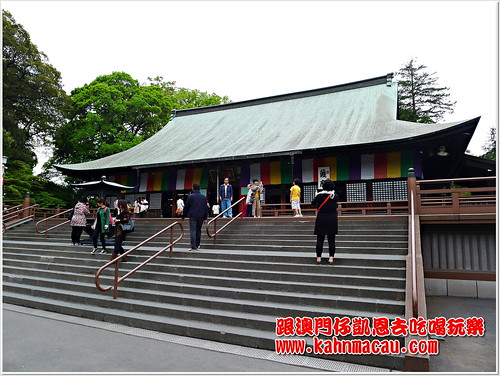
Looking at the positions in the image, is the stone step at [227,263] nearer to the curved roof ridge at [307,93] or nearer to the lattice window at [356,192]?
the lattice window at [356,192]

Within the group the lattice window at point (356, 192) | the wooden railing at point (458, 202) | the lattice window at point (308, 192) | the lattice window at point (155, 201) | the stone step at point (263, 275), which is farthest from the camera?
the lattice window at point (155, 201)

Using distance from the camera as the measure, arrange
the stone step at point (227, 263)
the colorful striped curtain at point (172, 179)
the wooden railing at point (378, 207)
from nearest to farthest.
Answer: the stone step at point (227, 263) → the wooden railing at point (378, 207) → the colorful striped curtain at point (172, 179)

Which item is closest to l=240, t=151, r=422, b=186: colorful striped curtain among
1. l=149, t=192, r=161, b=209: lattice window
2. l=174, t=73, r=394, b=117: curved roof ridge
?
l=149, t=192, r=161, b=209: lattice window

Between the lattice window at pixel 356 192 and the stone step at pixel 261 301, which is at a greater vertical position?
the lattice window at pixel 356 192

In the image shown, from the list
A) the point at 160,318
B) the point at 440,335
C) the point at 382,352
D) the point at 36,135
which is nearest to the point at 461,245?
the point at 440,335

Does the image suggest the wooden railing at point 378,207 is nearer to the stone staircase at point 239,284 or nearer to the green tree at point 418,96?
the stone staircase at point 239,284

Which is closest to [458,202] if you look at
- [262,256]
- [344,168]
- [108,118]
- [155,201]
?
[344,168]

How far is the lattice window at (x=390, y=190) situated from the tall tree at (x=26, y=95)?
21620 millimetres

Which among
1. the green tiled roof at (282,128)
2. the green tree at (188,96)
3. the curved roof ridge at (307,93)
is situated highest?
the green tree at (188,96)

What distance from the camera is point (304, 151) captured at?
41.0ft

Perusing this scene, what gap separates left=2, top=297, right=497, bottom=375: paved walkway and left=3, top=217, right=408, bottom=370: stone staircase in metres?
0.31

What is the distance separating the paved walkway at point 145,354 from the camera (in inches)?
145

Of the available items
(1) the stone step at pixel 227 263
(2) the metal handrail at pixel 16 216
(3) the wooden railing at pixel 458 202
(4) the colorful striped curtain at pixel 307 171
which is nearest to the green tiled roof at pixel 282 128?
(4) the colorful striped curtain at pixel 307 171

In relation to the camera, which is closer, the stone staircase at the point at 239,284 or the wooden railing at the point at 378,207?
the stone staircase at the point at 239,284
